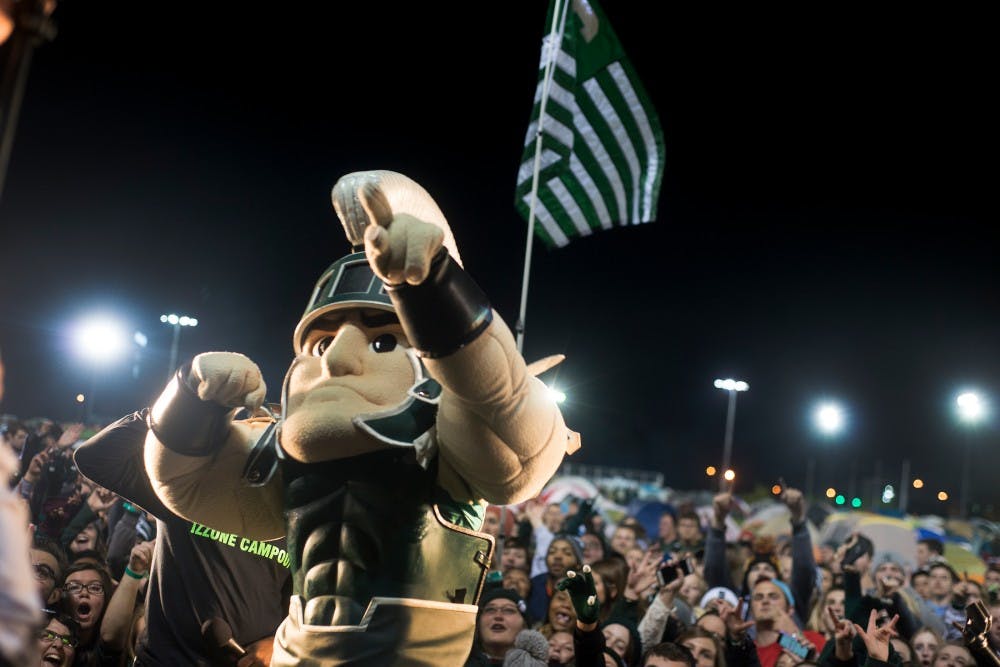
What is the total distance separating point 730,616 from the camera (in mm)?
6441

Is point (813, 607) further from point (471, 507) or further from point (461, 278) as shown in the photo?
point (461, 278)

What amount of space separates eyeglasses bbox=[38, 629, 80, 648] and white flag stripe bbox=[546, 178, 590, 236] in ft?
15.0

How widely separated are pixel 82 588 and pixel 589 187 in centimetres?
464

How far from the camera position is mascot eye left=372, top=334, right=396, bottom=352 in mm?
3617

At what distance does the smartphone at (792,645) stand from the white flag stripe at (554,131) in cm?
387

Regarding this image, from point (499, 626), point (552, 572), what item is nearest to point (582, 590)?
point (499, 626)

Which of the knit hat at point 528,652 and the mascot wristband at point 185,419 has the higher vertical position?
the mascot wristband at point 185,419

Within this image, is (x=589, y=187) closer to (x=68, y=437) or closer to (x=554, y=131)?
(x=554, y=131)

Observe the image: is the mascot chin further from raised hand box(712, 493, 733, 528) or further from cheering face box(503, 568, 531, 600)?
raised hand box(712, 493, 733, 528)

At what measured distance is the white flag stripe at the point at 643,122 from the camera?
7785 millimetres

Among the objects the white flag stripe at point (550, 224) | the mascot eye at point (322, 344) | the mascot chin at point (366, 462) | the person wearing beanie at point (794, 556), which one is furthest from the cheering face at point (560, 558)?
the mascot eye at point (322, 344)

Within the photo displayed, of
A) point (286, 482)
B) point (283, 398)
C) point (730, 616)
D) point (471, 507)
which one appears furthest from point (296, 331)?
point (730, 616)

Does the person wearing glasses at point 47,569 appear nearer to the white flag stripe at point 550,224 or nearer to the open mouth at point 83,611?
the open mouth at point 83,611

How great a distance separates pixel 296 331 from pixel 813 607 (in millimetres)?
6521
